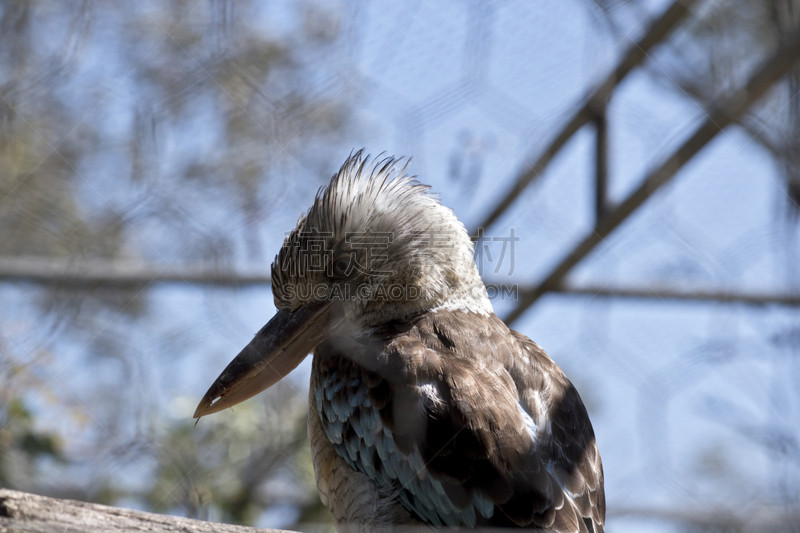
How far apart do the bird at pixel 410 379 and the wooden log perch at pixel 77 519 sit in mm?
323

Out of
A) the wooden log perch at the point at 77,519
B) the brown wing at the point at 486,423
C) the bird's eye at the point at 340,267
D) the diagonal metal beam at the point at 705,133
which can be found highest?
the diagonal metal beam at the point at 705,133

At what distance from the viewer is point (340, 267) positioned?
165cm

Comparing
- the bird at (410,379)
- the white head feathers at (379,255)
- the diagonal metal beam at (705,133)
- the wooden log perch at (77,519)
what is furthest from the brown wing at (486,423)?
the diagonal metal beam at (705,133)

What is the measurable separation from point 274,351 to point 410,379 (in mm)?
460

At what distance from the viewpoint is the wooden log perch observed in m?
0.94

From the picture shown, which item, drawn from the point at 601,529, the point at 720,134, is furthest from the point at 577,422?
the point at 720,134

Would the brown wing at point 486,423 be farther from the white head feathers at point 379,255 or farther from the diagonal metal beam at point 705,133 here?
the diagonal metal beam at point 705,133

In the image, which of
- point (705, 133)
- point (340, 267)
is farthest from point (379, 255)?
point (705, 133)

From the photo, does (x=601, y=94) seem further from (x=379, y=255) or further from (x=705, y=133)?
(x=379, y=255)

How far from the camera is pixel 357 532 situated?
1.31 metres

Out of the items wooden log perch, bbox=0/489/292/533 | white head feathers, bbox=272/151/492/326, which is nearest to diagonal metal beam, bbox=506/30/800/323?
white head feathers, bbox=272/151/492/326

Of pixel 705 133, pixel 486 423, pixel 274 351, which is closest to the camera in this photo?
pixel 486 423

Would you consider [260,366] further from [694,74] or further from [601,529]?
[694,74]

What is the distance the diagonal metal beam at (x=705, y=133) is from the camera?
158 centimetres
